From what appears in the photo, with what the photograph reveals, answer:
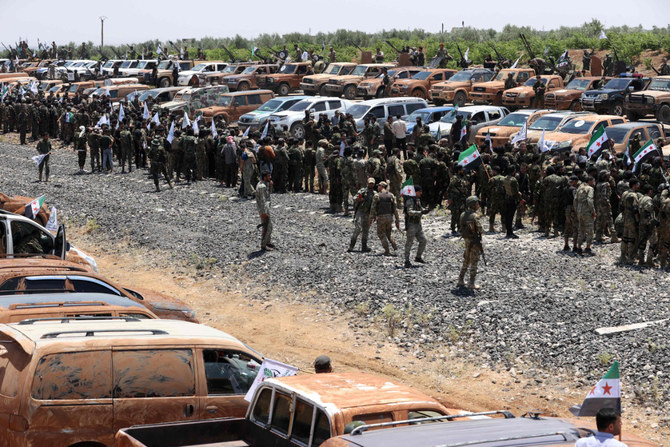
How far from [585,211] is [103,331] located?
12270 mm

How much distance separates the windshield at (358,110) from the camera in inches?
1320

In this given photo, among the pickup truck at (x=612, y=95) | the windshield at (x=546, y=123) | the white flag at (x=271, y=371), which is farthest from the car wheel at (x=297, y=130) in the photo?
the white flag at (x=271, y=371)

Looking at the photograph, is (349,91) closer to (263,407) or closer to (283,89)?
(283,89)

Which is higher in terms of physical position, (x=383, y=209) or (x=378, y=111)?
(x=378, y=111)

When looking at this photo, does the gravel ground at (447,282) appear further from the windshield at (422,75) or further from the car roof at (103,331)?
the windshield at (422,75)

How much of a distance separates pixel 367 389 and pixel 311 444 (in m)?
0.74

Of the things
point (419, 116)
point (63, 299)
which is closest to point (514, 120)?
point (419, 116)

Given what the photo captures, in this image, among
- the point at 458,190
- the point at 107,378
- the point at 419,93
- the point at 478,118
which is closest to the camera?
the point at 107,378

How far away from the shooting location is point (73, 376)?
26.5ft

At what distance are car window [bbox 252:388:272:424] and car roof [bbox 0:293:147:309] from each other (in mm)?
4072

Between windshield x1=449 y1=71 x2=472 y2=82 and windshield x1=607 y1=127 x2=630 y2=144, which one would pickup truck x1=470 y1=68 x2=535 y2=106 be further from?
windshield x1=607 y1=127 x2=630 y2=144

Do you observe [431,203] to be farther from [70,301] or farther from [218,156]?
[70,301]

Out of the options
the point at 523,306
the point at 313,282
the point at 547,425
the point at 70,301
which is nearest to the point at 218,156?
the point at 313,282

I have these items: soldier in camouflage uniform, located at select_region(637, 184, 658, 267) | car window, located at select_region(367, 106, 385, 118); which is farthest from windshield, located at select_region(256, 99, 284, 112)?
soldier in camouflage uniform, located at select_region(637, 184, 658, 267)
